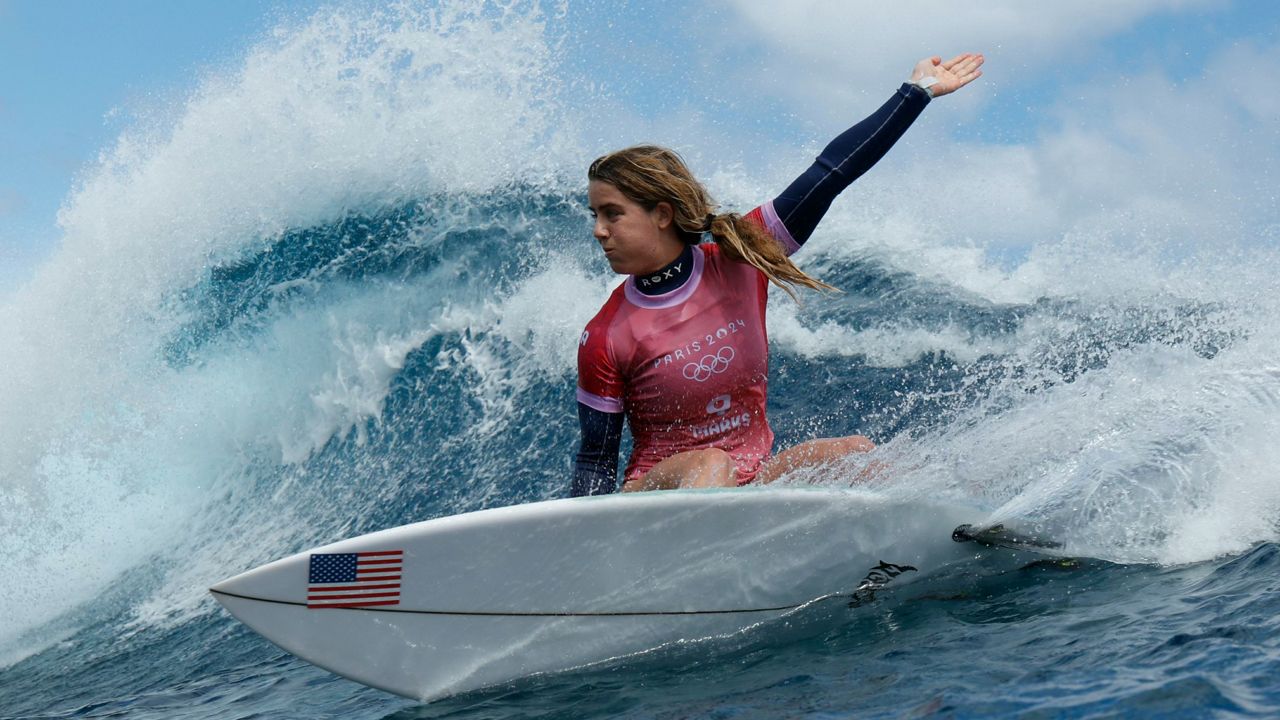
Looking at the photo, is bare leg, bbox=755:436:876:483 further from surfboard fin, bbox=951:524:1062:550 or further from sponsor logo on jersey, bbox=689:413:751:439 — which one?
surfboard fin, bbox=951:524:1062:550

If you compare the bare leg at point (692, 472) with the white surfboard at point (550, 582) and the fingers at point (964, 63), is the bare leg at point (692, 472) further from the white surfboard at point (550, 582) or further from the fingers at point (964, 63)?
the fingers at point (964, 63)

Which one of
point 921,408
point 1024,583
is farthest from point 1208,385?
point 921,408

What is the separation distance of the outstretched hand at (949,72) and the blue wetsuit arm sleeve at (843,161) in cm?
10

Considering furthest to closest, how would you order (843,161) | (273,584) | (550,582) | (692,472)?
(843,161) < (692,472) < (550,582) < (273,584)

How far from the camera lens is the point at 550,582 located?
329 centimetres

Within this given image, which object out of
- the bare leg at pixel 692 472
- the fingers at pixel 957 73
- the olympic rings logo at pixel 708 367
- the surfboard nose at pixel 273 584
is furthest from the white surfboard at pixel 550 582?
the fingers at pixel 957 73

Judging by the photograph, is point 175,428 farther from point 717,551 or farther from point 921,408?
point 717,551

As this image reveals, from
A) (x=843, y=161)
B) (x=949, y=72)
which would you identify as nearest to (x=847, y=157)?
(x=843, y=161)

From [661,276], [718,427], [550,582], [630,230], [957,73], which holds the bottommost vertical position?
[550,582]

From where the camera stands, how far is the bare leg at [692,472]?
3.48 m

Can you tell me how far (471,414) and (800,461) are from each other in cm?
367

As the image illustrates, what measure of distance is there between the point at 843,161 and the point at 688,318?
2.43 ft

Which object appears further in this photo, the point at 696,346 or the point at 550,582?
the point at 696,346

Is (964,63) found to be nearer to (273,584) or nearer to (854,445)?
(854,445)
